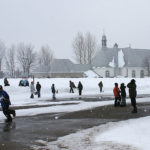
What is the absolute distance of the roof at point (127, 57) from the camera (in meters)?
88.2

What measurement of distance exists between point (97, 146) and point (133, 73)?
79969 mm

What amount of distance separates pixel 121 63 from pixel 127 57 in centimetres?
264

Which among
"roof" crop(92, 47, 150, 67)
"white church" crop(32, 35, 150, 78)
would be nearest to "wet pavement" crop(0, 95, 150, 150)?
"white church" crop(32, 35, 150, 78)

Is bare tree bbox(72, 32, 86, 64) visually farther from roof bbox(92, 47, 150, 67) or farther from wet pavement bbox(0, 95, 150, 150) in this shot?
wet pavement bbox(0, 95, 150, 150)

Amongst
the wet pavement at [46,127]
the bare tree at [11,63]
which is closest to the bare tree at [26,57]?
the bare tree at [11,63]

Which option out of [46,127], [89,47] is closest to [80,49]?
[89,47]

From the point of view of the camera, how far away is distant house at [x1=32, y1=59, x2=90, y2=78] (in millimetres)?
88062

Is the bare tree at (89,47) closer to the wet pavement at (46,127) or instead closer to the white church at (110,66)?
the white church at (110,66)

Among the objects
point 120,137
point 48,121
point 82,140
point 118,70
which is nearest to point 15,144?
point 82,140

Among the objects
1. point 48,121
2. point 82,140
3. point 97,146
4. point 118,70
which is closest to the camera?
point 97,146

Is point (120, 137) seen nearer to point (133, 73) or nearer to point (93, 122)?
point (93, 122)

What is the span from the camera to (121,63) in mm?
88375

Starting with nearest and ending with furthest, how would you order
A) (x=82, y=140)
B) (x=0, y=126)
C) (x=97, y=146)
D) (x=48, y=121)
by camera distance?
(x=97, y=146)
(x=82, y=140)
(x=0, y=126)
(x=48, y=121)

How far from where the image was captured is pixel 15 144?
31.2 feet
